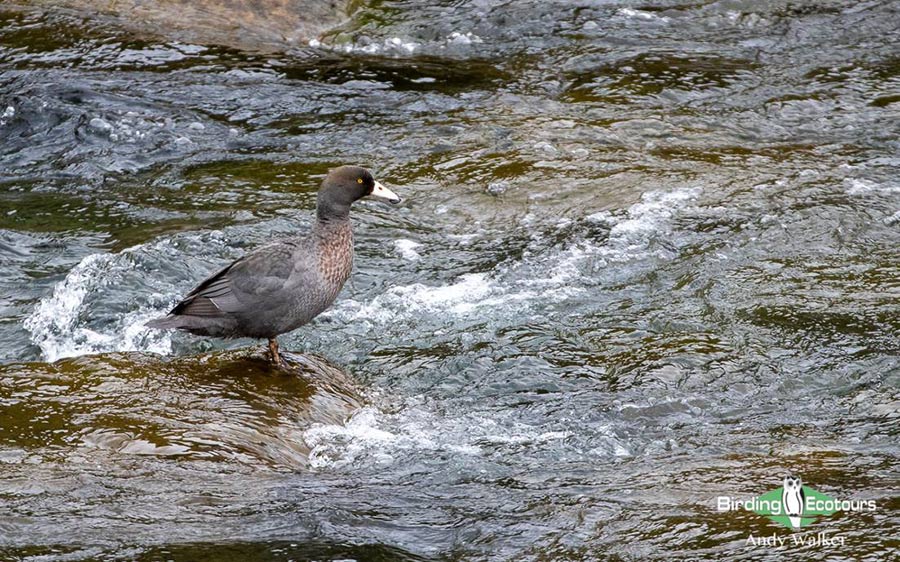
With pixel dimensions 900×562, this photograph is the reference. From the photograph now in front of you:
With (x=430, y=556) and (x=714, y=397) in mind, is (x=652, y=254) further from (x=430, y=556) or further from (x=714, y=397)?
(x=430, y=556)

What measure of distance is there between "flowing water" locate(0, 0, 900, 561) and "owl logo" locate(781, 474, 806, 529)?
5.4 inches

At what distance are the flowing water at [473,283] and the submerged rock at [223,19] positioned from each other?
296mm

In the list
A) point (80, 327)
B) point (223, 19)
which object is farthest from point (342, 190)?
point (223, 19)

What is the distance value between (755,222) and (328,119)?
14.2 feet

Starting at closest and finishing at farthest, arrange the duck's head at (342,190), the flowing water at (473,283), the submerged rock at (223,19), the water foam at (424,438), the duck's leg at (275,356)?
the flowing water at (473,283)
the water foam at (424,438)
the duck's leg at (275,356)
the duck's head at (342,190)
the submerged rock at (223,19)

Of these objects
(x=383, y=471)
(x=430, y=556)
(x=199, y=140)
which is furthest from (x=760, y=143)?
(x=430, y=556)

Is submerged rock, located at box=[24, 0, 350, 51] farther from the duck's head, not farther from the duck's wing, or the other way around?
the duck's wing

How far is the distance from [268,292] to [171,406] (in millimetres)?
916

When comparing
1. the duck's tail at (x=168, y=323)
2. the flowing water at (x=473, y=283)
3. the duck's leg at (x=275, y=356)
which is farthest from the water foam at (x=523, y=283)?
the duck's tail at (x=168, y=323)

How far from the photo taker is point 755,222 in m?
8.98

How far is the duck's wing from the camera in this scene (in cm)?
671

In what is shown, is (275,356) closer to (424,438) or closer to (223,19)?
(424,438)

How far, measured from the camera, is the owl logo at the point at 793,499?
4.98 m

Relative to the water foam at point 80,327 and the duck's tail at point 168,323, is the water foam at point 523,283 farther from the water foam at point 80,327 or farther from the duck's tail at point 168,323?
the duck's tail at point 168,323
